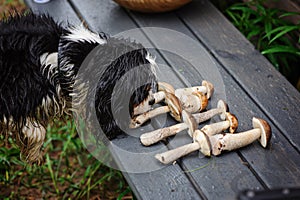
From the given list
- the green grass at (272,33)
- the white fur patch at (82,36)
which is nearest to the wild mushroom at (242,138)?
the white fur patch at (82,36)

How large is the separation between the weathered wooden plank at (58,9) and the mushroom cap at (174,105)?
82cm

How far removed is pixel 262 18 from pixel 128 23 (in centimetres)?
72

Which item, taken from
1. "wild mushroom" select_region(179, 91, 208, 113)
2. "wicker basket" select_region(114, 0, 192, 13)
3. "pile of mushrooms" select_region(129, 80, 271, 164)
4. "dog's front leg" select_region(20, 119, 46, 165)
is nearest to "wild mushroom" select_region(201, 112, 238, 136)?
"pile of mushrooms" select_region(129, 80, 271, 164)

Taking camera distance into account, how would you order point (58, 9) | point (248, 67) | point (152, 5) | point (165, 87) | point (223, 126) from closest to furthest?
point (223, 126), point (165, 87), point (248, 67), point (152, 5), point (58, 9)

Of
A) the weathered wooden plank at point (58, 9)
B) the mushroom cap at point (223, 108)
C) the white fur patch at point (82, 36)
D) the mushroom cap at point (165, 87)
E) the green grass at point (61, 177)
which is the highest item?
the white fur patch at point (82, 36)

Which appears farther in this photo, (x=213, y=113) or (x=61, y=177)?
(x=61, y=177)

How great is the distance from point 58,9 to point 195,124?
1119 mm

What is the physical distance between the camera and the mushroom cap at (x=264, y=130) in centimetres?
171

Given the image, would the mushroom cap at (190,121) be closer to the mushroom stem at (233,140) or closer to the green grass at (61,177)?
the mushroom stem at (233,140)

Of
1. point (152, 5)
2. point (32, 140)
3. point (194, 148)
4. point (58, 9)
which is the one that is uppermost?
point (152, 5)

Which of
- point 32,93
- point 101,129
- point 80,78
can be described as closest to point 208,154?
point 101,129

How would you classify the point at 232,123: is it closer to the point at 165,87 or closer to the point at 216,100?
the point at 216,100

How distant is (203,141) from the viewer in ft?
5.41

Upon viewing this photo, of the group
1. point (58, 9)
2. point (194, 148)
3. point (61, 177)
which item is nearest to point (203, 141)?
point (194, 148)
